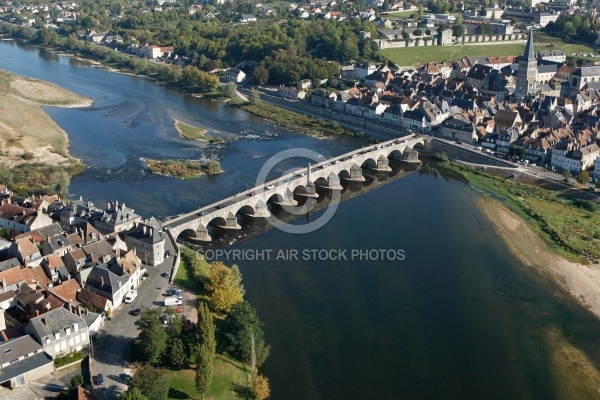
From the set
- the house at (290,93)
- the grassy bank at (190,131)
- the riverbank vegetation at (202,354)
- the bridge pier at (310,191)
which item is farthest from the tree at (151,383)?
the house at (290,93)

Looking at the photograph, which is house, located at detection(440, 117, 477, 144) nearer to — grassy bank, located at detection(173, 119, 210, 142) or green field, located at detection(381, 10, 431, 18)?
grassy bank, located at detection(173, 119, 210, 142)

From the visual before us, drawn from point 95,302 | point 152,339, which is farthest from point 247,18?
point 152,339

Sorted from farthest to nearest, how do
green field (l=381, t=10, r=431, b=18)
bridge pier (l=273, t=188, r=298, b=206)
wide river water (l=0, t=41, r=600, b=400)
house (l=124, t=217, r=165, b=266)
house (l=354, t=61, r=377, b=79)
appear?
green field (l=381, t=10, r=431, b=18) < house (l=354, t=61, r=377, b=79) < bridge pier (l=273, t=188, r=298, b=206) < house (l=124, t=217, r=165, b=266) < wide river water (l=0, t=41, r=600, b=400)

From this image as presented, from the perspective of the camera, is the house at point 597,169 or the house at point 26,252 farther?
the house at point 597,169

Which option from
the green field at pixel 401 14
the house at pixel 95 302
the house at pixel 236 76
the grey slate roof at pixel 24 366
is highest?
the green field at pixel 401 14

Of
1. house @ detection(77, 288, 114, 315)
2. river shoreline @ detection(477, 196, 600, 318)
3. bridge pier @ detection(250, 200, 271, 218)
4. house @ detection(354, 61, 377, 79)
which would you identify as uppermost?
house @ detection(354, 61, 377, 79)

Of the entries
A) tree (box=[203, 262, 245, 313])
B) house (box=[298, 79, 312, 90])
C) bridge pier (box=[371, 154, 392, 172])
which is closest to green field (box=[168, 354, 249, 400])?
tree (box=[203, 262, 245, 313])

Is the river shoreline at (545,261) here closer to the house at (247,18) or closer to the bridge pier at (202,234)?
the bridge pier at (202,234)
